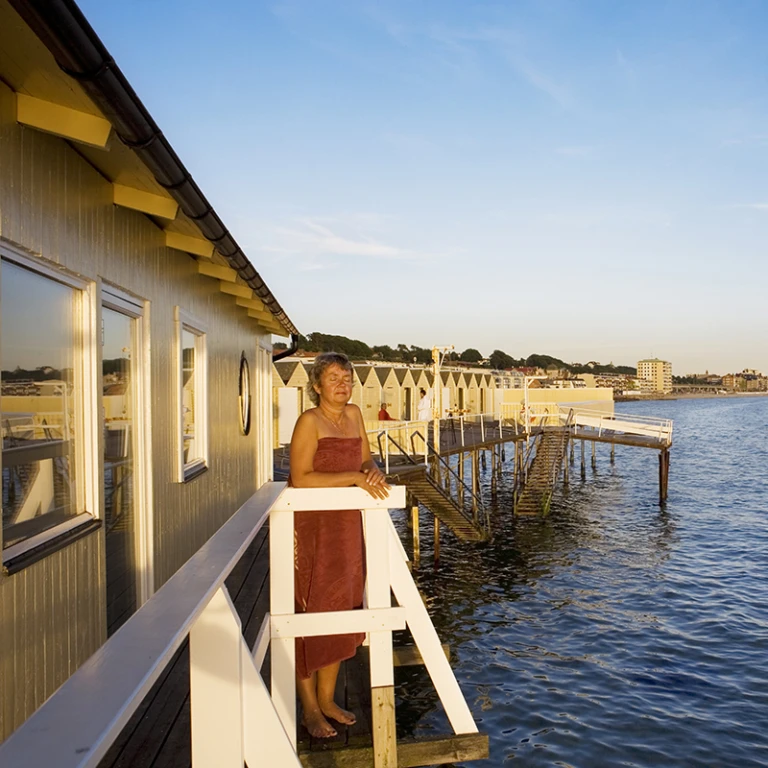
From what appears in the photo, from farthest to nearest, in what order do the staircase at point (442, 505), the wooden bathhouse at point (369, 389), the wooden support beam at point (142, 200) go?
the wooden bathhouse at point (369, 389) < the staircase at point (442, 505) < the wooden support beam at point (142, 200)

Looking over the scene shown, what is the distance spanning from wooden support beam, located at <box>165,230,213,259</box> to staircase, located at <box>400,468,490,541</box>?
1176 cm

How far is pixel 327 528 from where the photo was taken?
11.9ft

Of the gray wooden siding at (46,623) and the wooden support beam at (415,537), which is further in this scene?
the wooden support beam at (415,537)

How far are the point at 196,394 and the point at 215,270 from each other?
3.78 ft

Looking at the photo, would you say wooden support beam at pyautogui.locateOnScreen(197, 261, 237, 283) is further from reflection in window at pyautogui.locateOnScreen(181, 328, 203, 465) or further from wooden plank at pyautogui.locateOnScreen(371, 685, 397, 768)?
wooden plank at pyautogui.locateOnScreen(371, 685, 397, 768)

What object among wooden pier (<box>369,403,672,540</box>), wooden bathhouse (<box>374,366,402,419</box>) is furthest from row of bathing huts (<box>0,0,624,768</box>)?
wooden bathhouse (<box>374,366,402,419</box>)

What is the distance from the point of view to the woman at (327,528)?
3.56m

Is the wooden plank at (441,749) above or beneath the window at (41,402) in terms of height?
beneath

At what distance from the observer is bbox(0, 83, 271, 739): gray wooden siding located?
299cm

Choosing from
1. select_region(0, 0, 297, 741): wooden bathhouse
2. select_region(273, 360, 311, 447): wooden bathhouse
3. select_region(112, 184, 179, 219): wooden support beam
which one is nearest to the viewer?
select_region(0, 0, 297, 741): wooden bathhouse

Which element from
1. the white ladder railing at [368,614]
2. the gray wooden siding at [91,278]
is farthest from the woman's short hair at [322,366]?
the gray wooden siding at [91,278]

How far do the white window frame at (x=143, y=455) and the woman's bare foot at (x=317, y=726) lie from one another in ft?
5.27

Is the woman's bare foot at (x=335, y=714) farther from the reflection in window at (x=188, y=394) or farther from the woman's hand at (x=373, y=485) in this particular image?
the reflection in window at (x=188, y=394)

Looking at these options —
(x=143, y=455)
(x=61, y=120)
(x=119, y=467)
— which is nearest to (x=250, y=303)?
(x=143, y=455)
